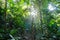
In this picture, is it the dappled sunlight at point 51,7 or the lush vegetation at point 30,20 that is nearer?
the lush vegetation at point 30,20

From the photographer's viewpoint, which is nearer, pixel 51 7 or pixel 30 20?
pixel 30 20

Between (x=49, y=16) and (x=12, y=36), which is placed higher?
(x=49, y=16)

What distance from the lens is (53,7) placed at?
4.04 metres

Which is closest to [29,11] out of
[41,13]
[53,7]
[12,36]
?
[41,13]

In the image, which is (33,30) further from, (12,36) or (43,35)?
(12,36)

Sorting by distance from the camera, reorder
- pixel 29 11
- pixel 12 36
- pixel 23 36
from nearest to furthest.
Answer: pixel 12 36 → pixel 23 36 → pixel 29 11

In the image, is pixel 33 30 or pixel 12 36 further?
pixel 33 30

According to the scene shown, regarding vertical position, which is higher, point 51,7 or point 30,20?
point 51,7

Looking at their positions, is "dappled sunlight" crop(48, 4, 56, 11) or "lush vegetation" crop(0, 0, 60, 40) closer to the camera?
"lush vegetation" crop(0, 0, 60, 40)

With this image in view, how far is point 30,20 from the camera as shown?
3.83m

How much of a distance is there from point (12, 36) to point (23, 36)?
14.7 inches

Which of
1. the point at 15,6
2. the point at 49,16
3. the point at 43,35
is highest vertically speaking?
the point at 15,6

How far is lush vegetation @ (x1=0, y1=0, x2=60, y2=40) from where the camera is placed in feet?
11.8

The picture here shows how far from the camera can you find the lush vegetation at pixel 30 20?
3594 mm
